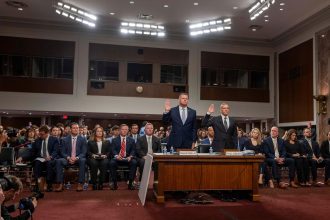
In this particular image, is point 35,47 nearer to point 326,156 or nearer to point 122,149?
point 122,149

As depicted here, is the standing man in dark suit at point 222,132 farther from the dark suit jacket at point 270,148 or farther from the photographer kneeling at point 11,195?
the photographer kneeling at point 11,195

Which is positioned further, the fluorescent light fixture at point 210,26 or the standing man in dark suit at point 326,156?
the fluorescent light fixture at point 210,26

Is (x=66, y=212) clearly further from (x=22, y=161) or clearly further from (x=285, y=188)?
(x=285, y=188)

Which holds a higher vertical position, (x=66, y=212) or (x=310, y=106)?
(x=310, y=106)

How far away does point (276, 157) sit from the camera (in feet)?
23.0

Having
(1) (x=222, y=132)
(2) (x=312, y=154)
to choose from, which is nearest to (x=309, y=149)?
(2) (x=312, y=154)

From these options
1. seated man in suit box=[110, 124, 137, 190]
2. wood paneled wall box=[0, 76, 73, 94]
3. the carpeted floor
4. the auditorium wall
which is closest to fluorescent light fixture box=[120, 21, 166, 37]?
the auditorium wall

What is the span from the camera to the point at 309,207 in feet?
15.6

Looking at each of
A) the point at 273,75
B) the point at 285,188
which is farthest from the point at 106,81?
the point at 285,188

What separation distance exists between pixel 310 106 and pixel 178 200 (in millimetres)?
9271

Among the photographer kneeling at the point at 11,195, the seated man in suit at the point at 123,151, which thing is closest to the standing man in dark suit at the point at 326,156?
the seated man in suit at the point at 123,151

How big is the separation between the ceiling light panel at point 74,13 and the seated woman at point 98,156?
627 centimetres

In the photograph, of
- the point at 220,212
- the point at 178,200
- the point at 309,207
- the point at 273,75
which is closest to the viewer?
the point at 220,212

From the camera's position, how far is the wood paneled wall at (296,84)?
42.0ft
